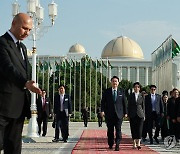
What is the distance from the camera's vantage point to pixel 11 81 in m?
4.10

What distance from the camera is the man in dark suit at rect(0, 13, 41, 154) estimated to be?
160 inches

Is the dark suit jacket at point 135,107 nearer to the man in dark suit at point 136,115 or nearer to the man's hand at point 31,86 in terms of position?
the man in dark suit at point 136,115

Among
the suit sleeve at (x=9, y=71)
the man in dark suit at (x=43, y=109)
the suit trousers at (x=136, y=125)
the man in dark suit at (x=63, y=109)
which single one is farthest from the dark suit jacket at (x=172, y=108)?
the suit sleeve at (x=9, y=71)

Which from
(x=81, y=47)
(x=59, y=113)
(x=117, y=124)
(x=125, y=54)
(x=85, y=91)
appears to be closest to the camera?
(x=117, y=124)

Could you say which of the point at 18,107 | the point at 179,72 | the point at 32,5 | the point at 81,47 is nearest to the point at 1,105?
the point at 18,107

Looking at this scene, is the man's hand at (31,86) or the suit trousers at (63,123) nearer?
the man's hand at (31,86)

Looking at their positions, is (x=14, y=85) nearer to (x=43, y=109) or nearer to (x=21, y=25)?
(x=21, y=25)

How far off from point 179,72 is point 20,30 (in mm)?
74362

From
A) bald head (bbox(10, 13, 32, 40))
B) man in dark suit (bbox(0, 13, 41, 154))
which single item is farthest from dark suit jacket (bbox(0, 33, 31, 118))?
bald head (bbox(10, 13, 32, 40))

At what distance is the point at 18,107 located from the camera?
13.6ft

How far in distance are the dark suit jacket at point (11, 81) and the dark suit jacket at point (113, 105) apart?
21.9 feet

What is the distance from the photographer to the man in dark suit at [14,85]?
4.07 m

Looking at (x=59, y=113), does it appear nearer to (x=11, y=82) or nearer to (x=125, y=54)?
(x=11, y=82)

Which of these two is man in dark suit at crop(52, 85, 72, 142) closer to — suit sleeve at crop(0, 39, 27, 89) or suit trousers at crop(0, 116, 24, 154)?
suit trousers at crop(0, 116, 24, 154)
